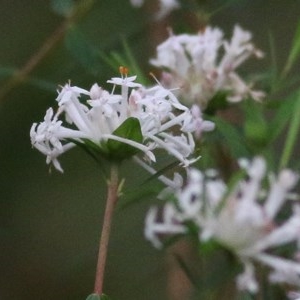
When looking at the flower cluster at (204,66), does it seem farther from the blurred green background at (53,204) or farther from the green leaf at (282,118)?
the blurred green background at (53,204)

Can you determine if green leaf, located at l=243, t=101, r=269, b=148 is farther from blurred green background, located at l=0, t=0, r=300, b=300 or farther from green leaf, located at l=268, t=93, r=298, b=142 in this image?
blurred green background, located at l=0, t=0, r=300, b=300

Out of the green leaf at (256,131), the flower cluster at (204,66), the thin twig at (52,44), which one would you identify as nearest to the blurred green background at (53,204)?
the thin twig at (52,44)

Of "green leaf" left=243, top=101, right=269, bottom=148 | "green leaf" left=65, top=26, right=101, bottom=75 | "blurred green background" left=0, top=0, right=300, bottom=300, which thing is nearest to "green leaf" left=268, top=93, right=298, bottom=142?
"green leaf" left=243, top=101, right=269, bottom=148

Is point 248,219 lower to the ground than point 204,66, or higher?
lower

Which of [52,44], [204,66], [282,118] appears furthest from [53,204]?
[282,118]

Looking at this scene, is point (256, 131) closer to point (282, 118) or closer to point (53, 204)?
point (282, 118)

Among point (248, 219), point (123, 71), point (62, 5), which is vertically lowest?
point (248, 219)
